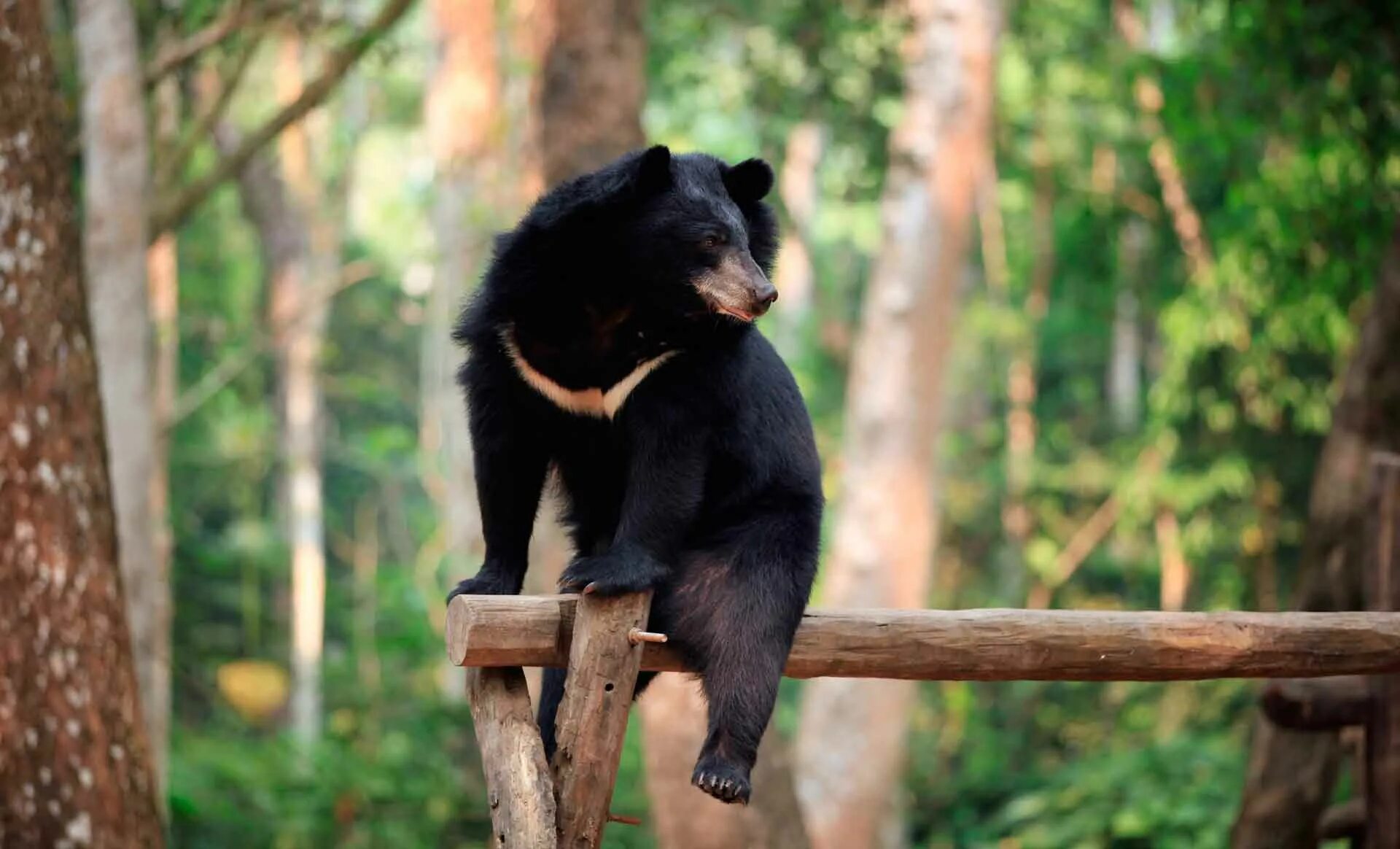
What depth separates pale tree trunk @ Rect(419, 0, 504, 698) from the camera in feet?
33.5

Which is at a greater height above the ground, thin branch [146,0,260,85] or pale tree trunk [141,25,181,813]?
thin branch [146,0,260,85]

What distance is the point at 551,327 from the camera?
287 centimetres

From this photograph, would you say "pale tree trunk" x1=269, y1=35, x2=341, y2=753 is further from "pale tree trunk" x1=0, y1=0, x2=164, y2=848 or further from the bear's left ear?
the bear's left ear

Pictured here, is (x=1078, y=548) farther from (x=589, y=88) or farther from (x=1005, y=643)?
(x=1005, y=643)

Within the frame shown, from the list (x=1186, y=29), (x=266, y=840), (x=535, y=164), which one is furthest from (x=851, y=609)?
(x=1186, y=29)

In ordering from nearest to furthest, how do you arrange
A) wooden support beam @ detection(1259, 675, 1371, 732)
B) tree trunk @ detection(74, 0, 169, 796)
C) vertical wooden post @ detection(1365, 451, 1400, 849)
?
vertical wooden post @ detection(1365, 451, 1400, 849) → wooden support beam @ detection(1259, 675, 1371, 732) → tree trunk @ detection(74, 0, 169, 796)

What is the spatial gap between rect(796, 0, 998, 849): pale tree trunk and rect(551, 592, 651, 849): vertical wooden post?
17.0ft

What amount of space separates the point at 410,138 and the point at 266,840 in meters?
14.9

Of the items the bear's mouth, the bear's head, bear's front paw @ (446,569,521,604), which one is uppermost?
the bear's head

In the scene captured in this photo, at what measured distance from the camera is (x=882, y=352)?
794cm

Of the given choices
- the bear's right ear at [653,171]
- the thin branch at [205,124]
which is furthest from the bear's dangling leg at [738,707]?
the thin branch at [205,124]

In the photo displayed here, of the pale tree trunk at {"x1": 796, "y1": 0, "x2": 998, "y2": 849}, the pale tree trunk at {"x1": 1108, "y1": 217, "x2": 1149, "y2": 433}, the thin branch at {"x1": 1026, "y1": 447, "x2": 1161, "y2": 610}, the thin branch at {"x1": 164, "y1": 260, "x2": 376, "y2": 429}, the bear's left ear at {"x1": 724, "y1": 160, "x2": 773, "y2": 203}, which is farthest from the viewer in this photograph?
the pale tree trunk at {"x1": 1108, "y1": 217, "x2": 1149, "y2": 433}

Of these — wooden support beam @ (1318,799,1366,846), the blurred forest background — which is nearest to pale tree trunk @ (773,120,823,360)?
the blurred forest background

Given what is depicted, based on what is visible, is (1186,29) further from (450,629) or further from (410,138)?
(410,138)
